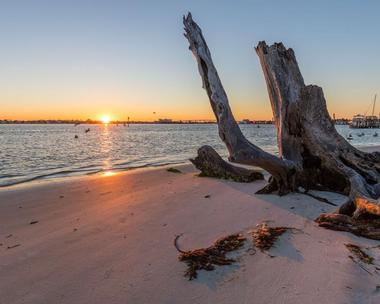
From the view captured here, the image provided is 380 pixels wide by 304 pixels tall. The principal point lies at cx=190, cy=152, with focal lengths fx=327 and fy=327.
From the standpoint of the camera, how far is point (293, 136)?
6.98m

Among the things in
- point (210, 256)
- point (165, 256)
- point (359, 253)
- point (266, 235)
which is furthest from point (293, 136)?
point (165, 256)

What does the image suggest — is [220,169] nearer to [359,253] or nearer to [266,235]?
[266,235]

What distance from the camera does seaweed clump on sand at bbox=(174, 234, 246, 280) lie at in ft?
11.0

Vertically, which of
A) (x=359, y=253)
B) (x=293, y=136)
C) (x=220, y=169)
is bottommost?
(x=220, y=169)

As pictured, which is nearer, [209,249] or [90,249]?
[209,249]

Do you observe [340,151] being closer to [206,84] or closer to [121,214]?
[206,84]

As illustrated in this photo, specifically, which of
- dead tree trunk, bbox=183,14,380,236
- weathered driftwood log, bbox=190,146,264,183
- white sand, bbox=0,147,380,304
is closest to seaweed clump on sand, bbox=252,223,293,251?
white sand, bbox=0,147,380,304

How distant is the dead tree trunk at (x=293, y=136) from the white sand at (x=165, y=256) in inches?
22.3

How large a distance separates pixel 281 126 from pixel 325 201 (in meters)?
1.84

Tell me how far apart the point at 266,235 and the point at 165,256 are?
1.30m

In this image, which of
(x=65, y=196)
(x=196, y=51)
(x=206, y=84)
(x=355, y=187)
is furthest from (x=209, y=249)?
(x=65, y=196)

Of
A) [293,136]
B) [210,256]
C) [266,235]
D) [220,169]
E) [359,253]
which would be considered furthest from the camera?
[220,169]

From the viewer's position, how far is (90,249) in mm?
4113

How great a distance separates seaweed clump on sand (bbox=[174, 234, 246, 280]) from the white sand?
96 mm
